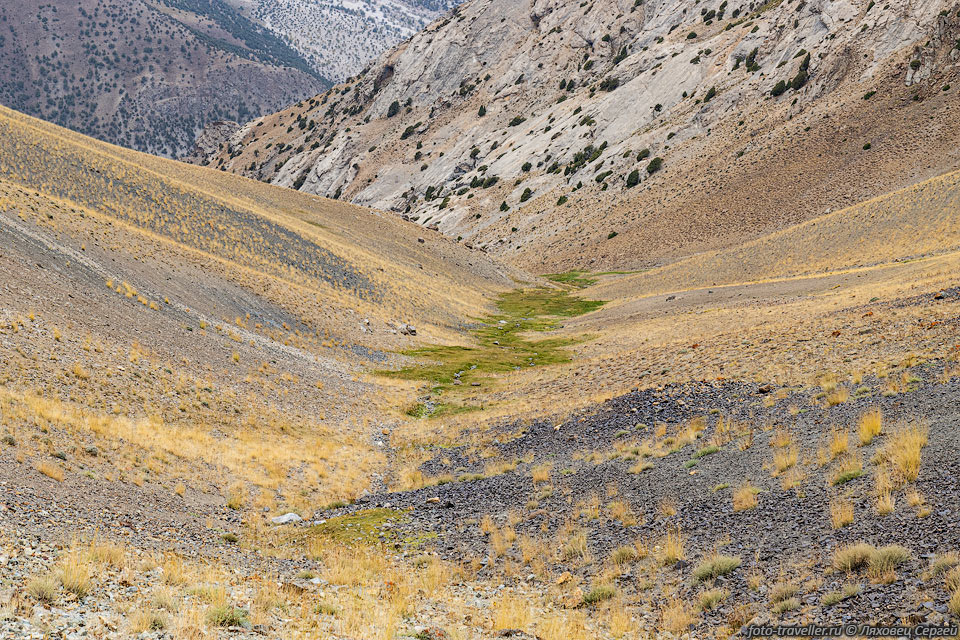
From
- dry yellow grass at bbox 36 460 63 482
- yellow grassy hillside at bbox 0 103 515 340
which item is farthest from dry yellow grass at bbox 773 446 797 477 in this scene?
yellow grassy hillside at bbox 0 103 515 340

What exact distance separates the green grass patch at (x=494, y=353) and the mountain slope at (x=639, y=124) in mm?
26975

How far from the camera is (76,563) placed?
9.15m

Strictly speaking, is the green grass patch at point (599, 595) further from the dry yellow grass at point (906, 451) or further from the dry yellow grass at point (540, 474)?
the dry yellow grass at point (540, 474)

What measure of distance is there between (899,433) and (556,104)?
131 meters

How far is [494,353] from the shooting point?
1711 inches

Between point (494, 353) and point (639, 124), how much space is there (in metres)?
81.9

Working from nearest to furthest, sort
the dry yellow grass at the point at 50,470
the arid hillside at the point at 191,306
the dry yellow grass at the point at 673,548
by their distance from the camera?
1. the dry yellow grass at the point at 673,548
2. the dry yellow grass at the point at 50,470
3. the arid hillside at the point at 191,306

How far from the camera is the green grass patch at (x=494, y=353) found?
110ft

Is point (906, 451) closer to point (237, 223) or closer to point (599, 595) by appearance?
point (599, 595)

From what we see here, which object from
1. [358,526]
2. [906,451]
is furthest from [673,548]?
[358,526]

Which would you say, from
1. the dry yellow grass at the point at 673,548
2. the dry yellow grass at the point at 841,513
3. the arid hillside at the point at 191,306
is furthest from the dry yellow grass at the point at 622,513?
the arid hillside at the point at 191,306

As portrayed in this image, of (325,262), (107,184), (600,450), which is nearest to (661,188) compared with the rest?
(325,262)

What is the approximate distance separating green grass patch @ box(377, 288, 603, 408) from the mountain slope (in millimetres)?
26975

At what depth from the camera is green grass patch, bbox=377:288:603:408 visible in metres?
33.7
